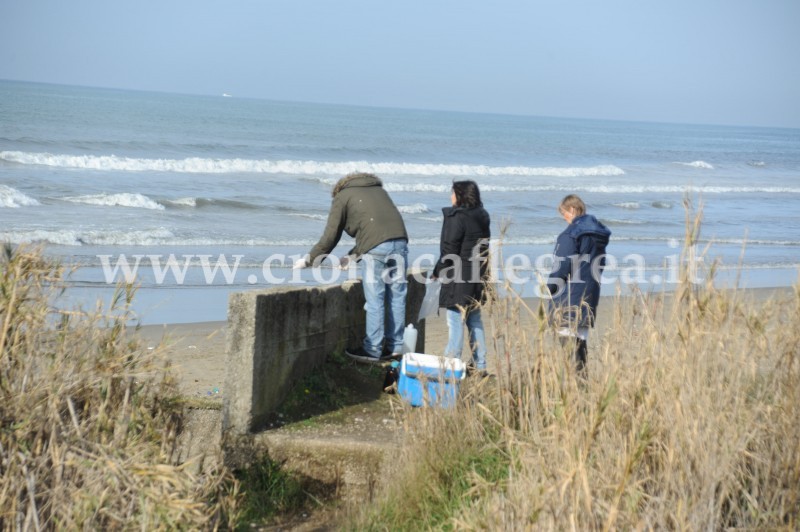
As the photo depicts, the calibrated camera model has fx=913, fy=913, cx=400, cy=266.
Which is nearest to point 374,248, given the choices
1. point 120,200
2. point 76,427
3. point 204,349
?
point 204,349

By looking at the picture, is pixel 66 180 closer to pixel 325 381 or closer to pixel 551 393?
pixel 325 381

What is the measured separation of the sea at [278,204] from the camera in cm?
1245

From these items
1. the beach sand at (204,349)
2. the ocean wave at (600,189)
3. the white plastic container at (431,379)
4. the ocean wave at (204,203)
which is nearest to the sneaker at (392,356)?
the beach sand at (204,349)

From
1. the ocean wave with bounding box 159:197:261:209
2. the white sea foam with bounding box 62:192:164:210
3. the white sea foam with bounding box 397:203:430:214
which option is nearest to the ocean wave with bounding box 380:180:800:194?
the white sea foam with bounding box 397:203:430:214

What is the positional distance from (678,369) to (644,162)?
50.4m

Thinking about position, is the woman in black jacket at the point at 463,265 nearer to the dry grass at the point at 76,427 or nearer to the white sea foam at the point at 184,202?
the dry grass at the point at 76,427

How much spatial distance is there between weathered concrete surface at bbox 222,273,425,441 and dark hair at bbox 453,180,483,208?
3.57 ft

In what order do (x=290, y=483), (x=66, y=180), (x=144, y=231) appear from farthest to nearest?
(x=66, y=180)
(x=144, y=231)
(x=290, y=483)

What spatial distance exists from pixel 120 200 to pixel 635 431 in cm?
1829

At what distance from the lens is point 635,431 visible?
3475 mm

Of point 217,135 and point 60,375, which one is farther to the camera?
point 217,135

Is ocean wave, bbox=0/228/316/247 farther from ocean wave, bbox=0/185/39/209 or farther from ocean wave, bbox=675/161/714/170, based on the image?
ocean wave, bbox=675/161/714/170

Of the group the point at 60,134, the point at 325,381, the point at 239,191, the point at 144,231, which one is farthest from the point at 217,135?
the point at 325,381

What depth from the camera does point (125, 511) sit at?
3.48 m
